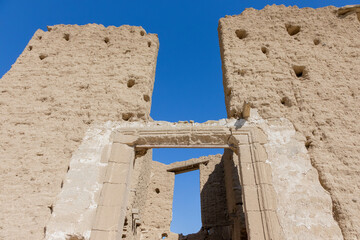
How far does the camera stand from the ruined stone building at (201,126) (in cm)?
344

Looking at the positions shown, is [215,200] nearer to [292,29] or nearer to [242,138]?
[242,138]

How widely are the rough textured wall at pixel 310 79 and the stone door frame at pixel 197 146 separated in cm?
55

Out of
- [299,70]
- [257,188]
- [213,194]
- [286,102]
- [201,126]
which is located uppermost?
[299,70]

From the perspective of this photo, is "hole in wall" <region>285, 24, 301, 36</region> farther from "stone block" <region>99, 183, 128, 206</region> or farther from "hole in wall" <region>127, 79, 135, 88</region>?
"stone block" <region>99, 183, 128, 206</region>

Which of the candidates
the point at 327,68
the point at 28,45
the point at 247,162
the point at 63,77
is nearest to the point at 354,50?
the point at 327,68

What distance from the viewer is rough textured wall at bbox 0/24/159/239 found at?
3703 mm

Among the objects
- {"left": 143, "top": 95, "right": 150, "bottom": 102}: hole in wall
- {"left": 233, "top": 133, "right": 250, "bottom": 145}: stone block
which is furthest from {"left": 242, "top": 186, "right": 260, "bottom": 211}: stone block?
{"left": 143, "top": 95, "right": 150, "bottom": 102}: hole in wall

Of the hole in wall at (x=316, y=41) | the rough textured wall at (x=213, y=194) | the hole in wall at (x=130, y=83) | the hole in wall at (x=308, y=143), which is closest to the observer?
the hole in wall at (x=308, y=143)

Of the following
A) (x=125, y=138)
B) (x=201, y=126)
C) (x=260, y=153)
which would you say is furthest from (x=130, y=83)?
(x=260, y=153)

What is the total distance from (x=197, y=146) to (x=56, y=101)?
2745 mm

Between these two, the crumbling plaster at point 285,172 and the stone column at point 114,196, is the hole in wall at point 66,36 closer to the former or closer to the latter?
the crumbling plaster at point 285,172

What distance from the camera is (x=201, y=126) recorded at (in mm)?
4258

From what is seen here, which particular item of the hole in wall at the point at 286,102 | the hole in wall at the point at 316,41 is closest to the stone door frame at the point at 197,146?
the hole in wall at the point at 286,102

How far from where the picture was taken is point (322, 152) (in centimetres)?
383
